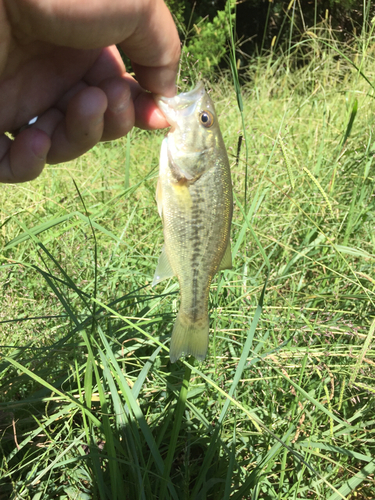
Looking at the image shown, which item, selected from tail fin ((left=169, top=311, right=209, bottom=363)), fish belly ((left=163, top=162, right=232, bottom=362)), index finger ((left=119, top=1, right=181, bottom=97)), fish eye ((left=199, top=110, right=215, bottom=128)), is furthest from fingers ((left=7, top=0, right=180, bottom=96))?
tail fin ((left=169, top=311, right=209, bottom=363))

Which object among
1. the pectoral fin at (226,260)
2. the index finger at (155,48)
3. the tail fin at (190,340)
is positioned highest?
the index finger at (155,48)

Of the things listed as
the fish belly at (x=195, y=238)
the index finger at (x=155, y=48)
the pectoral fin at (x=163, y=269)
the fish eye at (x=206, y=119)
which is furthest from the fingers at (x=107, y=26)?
the pectoral fin at (x=163, y=269)

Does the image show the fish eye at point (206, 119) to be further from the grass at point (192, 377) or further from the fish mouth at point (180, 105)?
the grass at point (192, 377)

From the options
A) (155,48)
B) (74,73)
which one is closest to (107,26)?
(155,48)

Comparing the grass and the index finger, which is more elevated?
the index finger

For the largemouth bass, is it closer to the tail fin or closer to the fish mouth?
the tail fin

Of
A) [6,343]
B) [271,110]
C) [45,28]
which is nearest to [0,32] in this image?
[45,28]

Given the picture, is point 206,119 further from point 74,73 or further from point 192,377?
point 192,377
